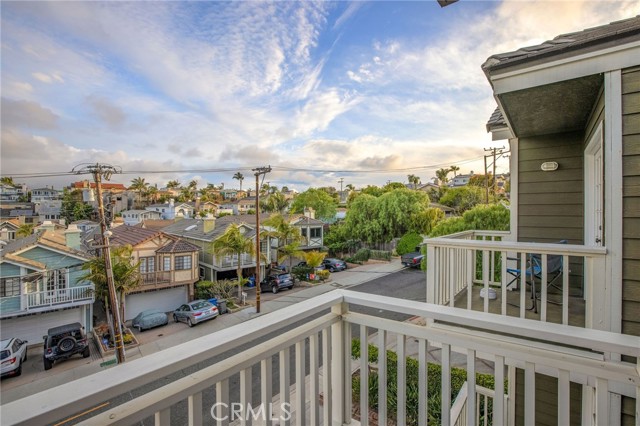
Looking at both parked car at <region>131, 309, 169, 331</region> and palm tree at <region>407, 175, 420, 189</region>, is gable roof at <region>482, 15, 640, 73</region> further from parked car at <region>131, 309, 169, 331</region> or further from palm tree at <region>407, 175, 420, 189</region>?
palm tree at <region>407, 175, 420, 189</region>

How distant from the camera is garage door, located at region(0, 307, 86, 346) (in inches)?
361

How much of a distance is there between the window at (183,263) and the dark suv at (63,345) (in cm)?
419

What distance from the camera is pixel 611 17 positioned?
3270 millimetres

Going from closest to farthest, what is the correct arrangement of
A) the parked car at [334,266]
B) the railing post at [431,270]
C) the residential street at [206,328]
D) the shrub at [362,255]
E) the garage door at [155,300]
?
the railing post at [431,270], the residential street at [206,328], the garage door at [155,300], the parked car at [334,266], the shrub at [362,255]

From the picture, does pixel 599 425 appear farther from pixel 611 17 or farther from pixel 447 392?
pixel 611 17

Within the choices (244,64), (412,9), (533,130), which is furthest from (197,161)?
(533,130)

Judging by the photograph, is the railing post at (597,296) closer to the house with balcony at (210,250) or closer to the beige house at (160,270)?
the beige house at (160,270)

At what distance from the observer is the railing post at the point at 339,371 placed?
1354mm

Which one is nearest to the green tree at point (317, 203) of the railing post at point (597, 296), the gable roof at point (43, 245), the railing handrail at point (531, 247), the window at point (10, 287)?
the gable roof at point (43, 245)

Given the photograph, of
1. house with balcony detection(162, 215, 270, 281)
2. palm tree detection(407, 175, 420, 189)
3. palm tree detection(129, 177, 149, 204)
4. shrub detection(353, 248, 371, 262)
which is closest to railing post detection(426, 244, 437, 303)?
house with balcony detection(162, 215, 270, 281)

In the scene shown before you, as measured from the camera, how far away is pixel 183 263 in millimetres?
12625

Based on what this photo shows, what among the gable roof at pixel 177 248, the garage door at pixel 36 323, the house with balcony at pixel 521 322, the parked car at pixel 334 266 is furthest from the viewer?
the parked car at pixel 334 266

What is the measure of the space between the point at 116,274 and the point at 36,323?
10.5 feet

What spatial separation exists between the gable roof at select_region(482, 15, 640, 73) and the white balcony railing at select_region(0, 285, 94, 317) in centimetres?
1274
